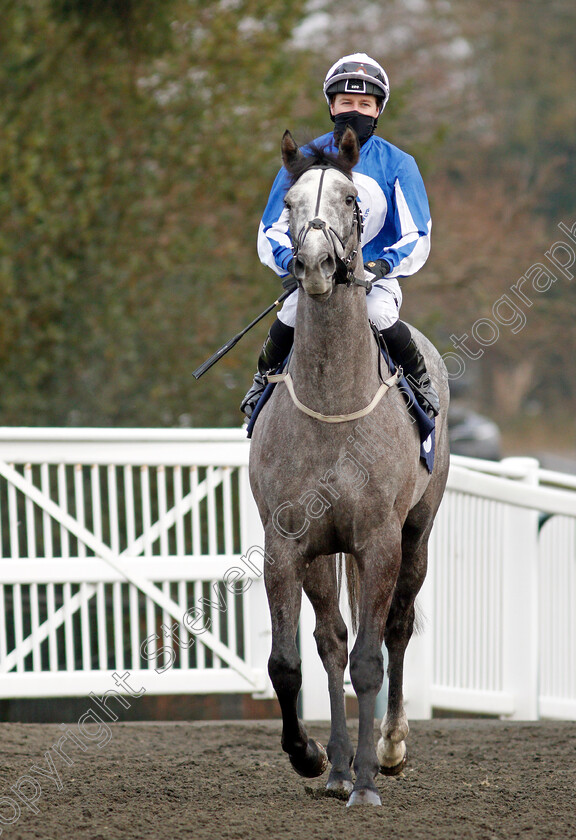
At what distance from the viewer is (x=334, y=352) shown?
377cm

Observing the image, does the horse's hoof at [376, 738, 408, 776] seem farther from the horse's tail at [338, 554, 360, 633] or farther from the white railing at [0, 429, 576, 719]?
the white railing at [0, 429, 576, 719]

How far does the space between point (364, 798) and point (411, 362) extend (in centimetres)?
169

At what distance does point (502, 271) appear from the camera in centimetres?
1842

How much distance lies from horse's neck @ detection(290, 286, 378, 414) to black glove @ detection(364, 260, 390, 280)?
0.73ft

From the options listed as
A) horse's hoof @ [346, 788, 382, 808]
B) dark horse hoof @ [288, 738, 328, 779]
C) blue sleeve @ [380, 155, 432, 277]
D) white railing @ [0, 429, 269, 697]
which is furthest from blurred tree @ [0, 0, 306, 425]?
horse's hoof @ [346, 788, 382, 808]

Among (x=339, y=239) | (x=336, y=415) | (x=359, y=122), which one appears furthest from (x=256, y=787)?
(x=359, y=122)

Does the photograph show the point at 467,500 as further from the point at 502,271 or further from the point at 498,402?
the point at 498,402

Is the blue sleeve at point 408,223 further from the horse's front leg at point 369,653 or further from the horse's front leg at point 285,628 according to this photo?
the horse's front leg at point 285,628

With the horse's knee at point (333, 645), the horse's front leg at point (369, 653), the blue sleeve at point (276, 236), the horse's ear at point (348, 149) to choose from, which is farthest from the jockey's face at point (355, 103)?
the horse's knee at point (333, 645)

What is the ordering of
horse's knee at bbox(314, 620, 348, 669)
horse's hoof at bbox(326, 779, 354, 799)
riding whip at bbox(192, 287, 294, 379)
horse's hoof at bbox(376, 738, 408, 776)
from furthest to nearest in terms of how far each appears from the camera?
horse's hoof at bbox(376, 738, 408, 776)
horse's knee at bbox(314, 620, 348, 669)
riding whip at bbox(192, 287, 294, 379)
horse's hoof at bbox(326, 779, 354, 799)

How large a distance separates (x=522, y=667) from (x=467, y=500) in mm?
1001

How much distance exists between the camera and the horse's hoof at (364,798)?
3.83m

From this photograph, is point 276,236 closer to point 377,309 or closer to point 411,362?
point 377,309

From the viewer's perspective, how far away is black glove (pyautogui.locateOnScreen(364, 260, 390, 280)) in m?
4.09
